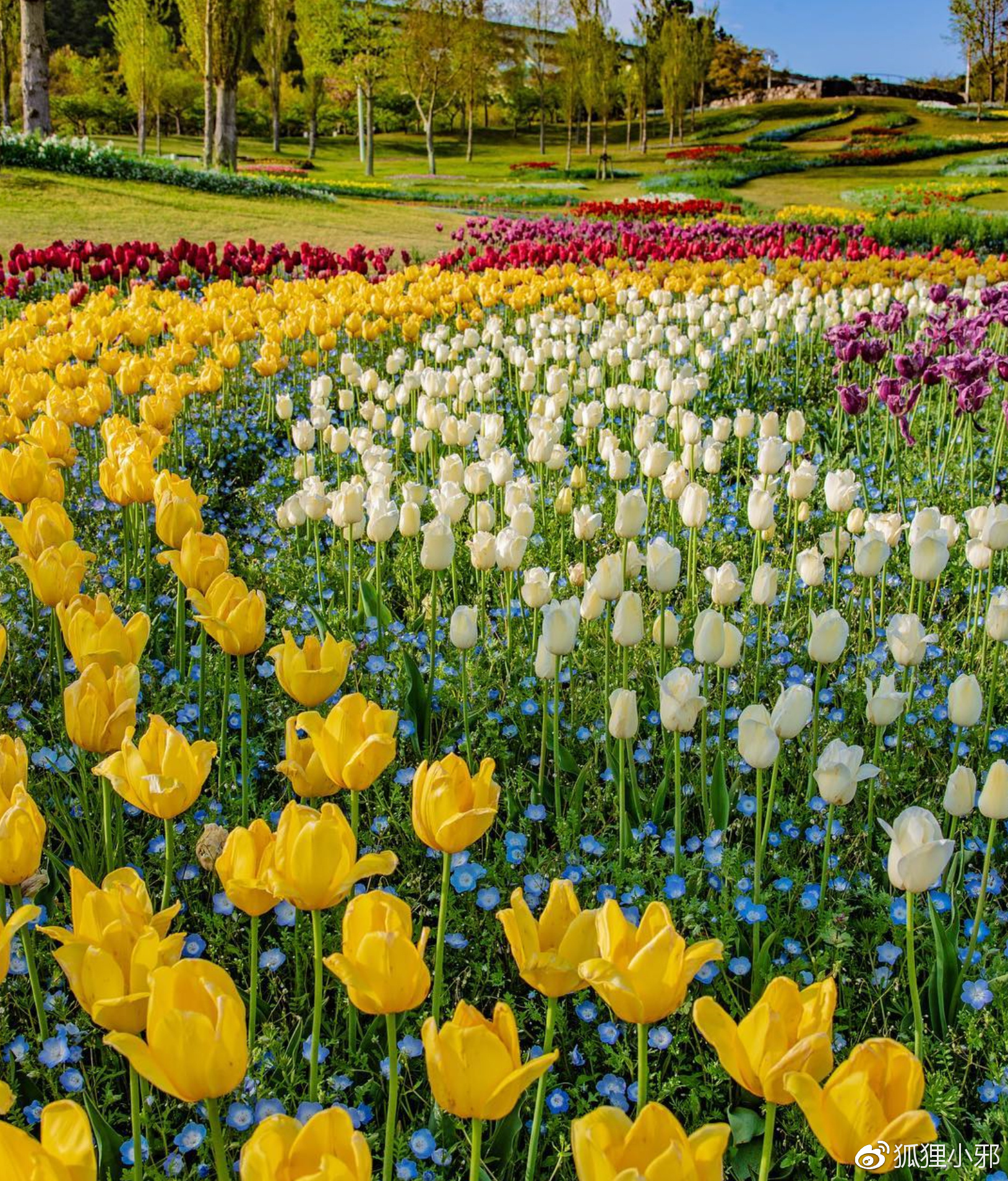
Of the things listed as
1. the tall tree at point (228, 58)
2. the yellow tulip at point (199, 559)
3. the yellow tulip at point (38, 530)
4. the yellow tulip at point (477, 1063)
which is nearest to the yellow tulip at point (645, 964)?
the yellow tulip at point (477, 1063)

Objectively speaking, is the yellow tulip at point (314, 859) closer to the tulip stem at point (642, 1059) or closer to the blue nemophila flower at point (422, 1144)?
the tulip stem at point (642, 1059)

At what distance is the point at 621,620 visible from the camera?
2281 mm

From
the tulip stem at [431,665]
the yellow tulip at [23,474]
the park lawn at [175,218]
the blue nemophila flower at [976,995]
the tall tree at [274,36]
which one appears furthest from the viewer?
the tall tree at [274,36]

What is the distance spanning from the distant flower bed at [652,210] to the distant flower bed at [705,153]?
2082cm

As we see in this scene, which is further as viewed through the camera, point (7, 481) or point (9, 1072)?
point (7, 481)

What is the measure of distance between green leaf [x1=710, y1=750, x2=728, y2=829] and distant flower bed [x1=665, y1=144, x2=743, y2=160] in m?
39.4

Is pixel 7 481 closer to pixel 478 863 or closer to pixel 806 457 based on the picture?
pixel 478 863

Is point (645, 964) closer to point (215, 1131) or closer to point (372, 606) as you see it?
point (215, 1131)

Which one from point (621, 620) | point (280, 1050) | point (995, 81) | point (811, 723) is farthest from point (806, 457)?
point (995, 81)

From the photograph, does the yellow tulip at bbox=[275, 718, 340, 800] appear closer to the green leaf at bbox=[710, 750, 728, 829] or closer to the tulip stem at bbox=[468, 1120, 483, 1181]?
the tulip stem at bbox=[468, 1120, 483, 1181]

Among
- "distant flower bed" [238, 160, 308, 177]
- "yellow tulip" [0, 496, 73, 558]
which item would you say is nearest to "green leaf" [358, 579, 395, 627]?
"yellow tulip" [0, 496, 73, 558]

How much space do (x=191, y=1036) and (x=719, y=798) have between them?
5.52 ft

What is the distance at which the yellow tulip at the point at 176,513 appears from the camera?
2.64 meters

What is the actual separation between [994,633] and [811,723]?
599mm
